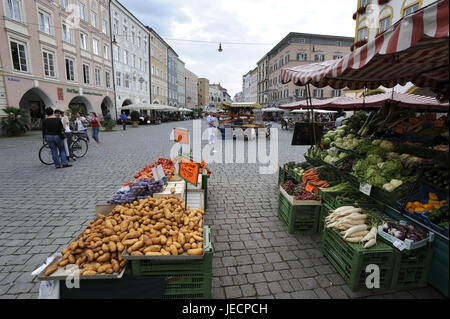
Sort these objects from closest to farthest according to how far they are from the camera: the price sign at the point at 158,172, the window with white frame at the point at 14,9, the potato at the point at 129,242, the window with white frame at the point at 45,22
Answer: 1. the potato at the point at 129,242
2. the price sign at the point at 158,172
3. the window with white frame at the point at 14,9
4. the window with white frame at the point at 45,22

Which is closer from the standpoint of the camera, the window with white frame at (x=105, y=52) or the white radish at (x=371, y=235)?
the white radish at (x=371, y=235)

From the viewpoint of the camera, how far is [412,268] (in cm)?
277

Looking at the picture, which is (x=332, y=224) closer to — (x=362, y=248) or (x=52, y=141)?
(x=362, y=248)

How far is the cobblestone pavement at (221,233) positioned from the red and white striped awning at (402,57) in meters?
2.52

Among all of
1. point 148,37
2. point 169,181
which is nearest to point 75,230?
point 169,181

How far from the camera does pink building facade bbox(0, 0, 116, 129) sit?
16.3 metres

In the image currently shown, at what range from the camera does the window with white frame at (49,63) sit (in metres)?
19.0

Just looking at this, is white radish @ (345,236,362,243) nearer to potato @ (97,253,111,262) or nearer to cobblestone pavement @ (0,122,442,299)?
cobblestone pavement @ (0,122,442,299)

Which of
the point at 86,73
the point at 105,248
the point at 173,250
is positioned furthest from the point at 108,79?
the point at 173,250

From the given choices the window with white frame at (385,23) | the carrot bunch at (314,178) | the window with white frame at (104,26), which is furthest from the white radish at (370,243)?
the window with white frame at (104,26)

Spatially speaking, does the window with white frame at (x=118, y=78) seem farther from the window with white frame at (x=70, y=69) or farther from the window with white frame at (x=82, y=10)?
the window with white frame at (x=70, y=69)

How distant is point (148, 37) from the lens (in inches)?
1629

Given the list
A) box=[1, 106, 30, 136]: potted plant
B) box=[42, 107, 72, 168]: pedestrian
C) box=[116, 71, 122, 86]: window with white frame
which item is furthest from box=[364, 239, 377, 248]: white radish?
box=[116, 71, 122, 86]: window with white frame

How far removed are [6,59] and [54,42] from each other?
204 inches
